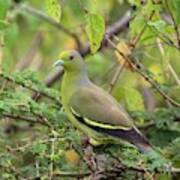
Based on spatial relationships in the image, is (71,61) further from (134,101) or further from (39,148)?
(39,148)

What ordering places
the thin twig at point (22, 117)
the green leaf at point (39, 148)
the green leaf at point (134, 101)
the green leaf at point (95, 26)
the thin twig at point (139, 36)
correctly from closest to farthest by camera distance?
1. the green leaf at point (39, 148)
2. the thin twig at point (22, 117)
3. the green leaf at point (95, 26)
4. the thin twig at point (139, 36)
5. the green leaf at point (134, 101)

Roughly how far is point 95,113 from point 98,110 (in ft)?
0.07

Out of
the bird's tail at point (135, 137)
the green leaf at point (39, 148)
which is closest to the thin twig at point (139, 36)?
the bird's tail at point (135, 137)

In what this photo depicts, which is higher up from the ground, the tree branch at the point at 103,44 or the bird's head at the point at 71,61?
the tree branch at the point at 103,44

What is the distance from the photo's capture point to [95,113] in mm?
3789

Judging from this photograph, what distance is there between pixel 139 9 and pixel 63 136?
0.58 meters

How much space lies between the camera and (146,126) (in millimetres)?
3889

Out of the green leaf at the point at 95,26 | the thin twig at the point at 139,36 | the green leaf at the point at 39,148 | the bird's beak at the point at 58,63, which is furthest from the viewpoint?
the bird's beak at the point at 58,63

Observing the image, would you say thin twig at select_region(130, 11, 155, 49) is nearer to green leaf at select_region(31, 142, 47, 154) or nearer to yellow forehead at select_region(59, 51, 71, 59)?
yellow forehead at select_region(59, 51, 71, 59)

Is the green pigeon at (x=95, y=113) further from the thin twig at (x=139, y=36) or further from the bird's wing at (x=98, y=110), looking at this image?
the thin twig at (x=139, y=36)

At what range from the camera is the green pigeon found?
359 cm

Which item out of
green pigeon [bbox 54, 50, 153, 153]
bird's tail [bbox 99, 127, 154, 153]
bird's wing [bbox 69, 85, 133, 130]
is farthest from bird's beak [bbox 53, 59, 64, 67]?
bird's tail [bbox 99, 127, 154, 153]

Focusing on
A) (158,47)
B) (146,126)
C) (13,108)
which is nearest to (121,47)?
(158,47)

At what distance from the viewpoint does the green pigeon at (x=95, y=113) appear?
11.8ft
